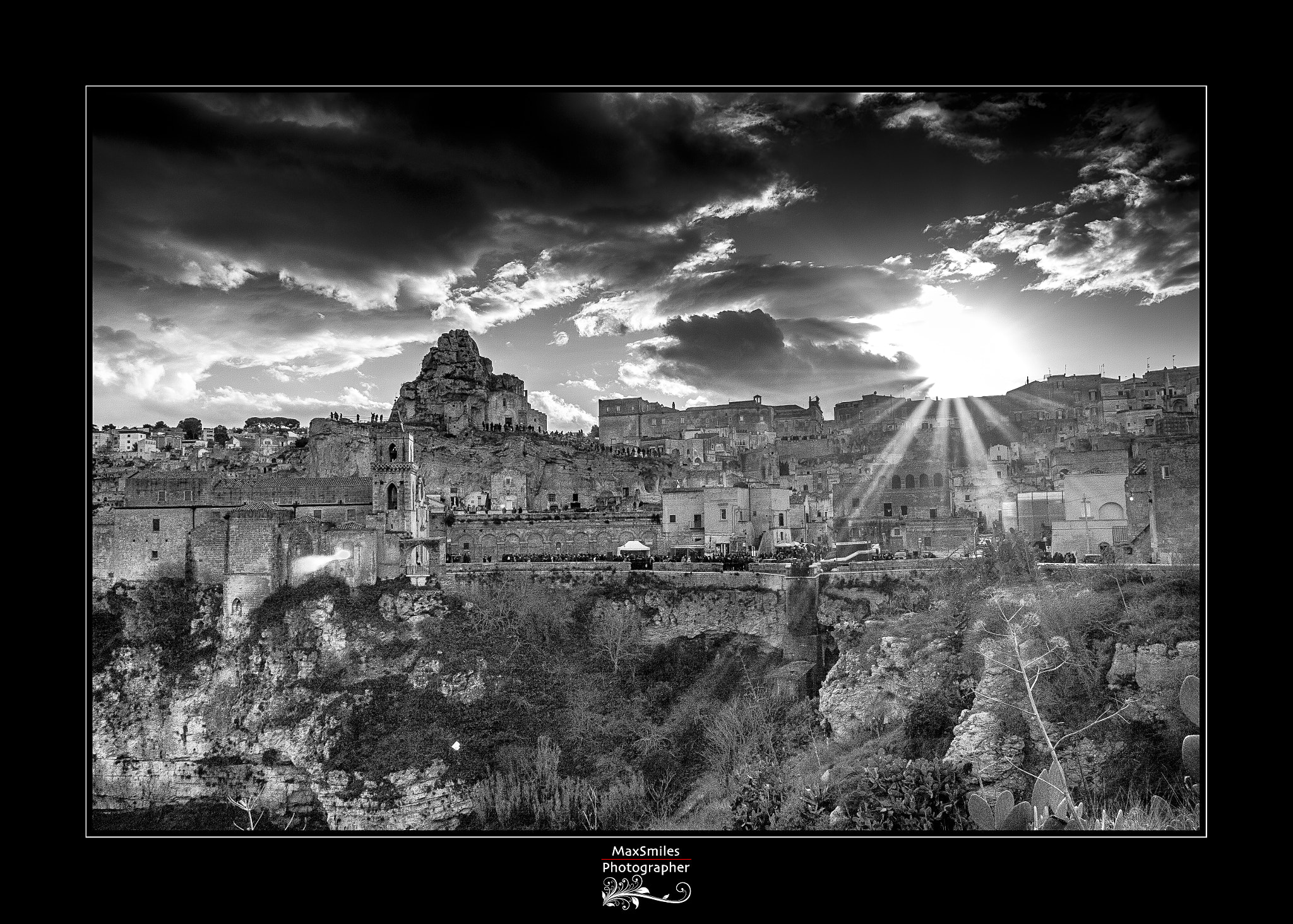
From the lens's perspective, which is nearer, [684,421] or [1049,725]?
[1049,725]

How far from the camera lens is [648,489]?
17.8 meters

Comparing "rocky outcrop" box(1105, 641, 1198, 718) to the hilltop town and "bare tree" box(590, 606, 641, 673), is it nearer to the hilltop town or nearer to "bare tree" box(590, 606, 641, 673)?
the hilltop town

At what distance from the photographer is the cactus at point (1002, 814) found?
4.86 metres

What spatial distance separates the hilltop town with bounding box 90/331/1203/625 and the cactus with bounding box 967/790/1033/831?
299cm

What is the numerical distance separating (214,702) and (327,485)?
4.26 meters

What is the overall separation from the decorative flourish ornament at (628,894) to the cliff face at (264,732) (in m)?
3.38

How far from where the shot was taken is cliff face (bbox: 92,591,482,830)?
794 cm

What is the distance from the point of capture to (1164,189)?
19.5 ft

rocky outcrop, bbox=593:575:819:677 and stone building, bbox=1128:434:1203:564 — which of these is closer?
stone building, bbox=1128:434:1203:564

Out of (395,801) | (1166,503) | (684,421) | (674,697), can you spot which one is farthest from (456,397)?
(1166,503)

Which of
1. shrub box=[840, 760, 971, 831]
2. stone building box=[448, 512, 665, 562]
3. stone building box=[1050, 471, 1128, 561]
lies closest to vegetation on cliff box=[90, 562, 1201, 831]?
shrub box=[840, 760, 971, 831]

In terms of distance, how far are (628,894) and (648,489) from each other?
43.3 ft

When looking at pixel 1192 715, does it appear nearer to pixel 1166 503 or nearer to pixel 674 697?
pixel 1166 503

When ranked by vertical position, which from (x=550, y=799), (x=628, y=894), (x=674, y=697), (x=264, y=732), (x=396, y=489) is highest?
(x=396, y=489)
